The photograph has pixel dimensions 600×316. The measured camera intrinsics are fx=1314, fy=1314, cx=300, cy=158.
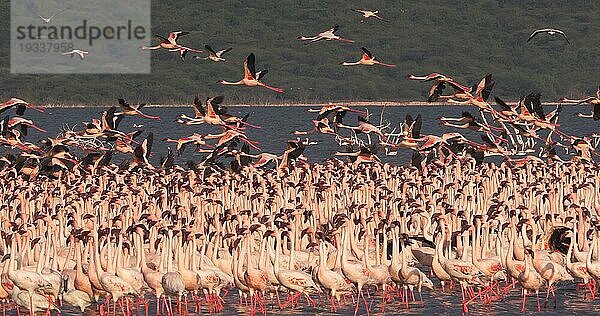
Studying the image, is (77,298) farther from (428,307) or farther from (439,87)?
(439,87)

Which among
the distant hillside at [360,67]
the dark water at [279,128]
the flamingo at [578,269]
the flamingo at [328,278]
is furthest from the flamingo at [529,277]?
the distant hillside at [360,67]

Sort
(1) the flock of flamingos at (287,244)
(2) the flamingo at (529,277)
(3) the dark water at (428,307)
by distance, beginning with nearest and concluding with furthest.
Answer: (1) the flock of flamingos at (287,244), (2) the flamingo at (529,277), (3) the dark water at (428,307)

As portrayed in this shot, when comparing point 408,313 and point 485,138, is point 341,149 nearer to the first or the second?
point 485,138

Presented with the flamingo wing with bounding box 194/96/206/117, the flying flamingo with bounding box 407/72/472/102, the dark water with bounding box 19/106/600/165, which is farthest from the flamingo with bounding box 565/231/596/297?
the dark water with bounding box 19/106/600/165

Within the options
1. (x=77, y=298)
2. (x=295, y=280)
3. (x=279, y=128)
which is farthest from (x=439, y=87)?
(x=279, y=128)

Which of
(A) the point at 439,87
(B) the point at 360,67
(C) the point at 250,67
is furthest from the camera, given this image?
(B) the point at 360,67

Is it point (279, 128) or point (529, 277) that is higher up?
point (279, 128)

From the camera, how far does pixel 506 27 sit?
7682 inches

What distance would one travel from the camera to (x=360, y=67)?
187 meters

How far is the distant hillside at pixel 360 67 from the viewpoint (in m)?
174

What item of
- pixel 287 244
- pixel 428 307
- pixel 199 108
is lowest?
pixel 428 307

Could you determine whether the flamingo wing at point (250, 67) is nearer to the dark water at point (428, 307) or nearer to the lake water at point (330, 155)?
the lake water at point (330, 155)

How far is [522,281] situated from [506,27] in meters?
175

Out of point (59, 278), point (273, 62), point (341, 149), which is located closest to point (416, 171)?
point (59, 278)
